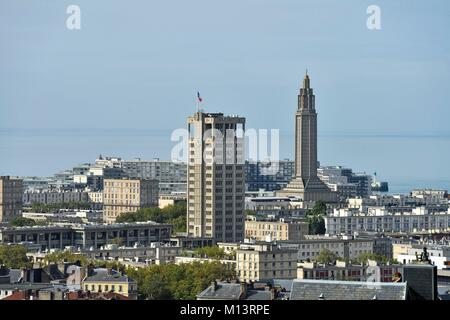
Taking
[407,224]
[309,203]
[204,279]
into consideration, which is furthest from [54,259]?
[309,203]

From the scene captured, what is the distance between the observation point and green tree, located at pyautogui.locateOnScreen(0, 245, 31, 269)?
24922mm

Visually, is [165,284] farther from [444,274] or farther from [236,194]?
[236,194]

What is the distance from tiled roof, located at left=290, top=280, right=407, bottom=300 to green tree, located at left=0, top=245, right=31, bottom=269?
18.3 m

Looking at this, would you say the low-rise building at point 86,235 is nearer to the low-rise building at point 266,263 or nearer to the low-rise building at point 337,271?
the low-rise building at point 266,263

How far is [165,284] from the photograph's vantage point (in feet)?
64.1

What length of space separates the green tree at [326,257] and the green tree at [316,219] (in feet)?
28.2

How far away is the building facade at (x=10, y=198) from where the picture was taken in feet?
127

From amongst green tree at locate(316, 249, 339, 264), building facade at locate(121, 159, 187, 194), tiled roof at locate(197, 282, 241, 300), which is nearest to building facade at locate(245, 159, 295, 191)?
building facade at locate(121, 159, 187, 194)

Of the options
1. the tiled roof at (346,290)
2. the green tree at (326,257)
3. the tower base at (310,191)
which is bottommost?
the green tree at (326,257)

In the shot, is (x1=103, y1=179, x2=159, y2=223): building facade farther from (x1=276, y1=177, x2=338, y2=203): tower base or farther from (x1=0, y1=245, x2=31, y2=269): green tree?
(x1=0, y1=245, x2=31, y2=269): green tree

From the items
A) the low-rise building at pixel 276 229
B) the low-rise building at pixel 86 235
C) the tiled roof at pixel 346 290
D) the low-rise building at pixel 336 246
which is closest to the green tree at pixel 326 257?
the low-rise building at pixel 336 246

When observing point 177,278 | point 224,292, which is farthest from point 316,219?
point 224,292

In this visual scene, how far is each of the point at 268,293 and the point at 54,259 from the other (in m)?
11.1

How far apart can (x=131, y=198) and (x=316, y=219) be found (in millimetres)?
6018
